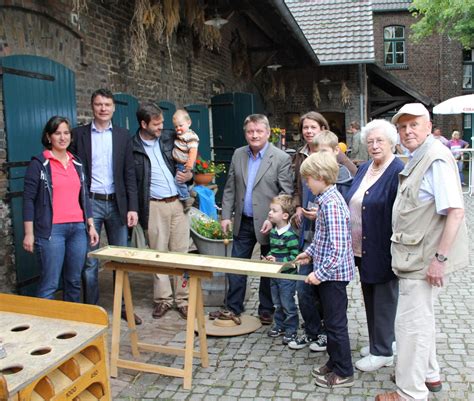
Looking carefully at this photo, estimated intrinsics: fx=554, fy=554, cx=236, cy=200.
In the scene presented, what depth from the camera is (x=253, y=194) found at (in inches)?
177

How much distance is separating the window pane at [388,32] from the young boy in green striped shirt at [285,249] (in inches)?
883

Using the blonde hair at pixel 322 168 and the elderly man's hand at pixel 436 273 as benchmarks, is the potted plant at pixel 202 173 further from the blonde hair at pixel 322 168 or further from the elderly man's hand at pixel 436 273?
the elderly man's hand at pixel 436 273

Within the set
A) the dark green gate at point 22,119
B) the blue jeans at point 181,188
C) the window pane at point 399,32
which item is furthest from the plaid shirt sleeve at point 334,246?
the window pane at point 399,32

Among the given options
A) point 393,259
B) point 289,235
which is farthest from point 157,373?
point 393,259

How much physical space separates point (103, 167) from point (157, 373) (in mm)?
1739

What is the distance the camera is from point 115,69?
269 inches

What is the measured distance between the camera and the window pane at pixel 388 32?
2458cm

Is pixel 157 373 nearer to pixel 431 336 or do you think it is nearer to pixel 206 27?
pixel 431 336

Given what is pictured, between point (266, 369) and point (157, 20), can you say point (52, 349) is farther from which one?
point (157, 20)

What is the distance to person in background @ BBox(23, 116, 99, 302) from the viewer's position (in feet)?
13.0

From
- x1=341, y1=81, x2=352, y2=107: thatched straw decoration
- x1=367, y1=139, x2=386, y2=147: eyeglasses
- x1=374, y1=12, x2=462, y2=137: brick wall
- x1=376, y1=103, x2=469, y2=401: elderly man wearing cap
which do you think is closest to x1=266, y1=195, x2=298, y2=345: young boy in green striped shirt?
x1=367, y1=139, x2=386, y2=147: eyeglasses

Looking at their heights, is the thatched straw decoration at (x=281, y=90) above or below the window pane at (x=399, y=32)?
below

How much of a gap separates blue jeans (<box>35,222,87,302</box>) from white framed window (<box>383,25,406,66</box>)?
2249 centimetres

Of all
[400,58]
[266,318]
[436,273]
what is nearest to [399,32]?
[400,58]
